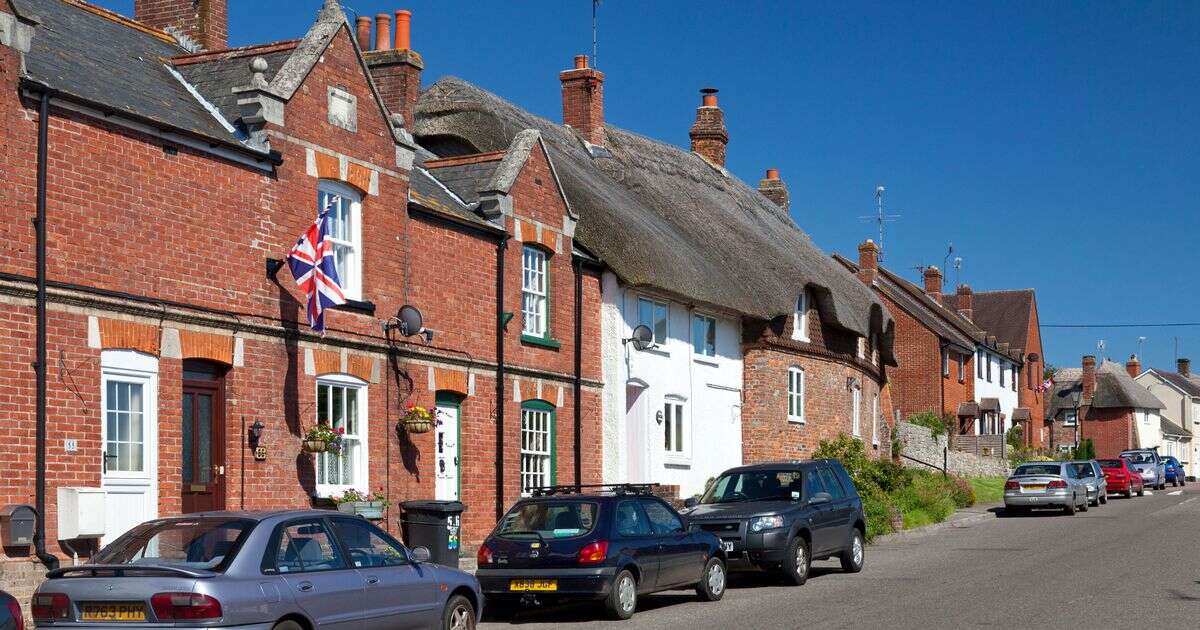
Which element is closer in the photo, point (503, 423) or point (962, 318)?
point (503, 423)

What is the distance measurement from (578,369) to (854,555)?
6.88 metres

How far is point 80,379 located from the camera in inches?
600

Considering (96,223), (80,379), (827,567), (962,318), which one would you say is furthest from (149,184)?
(962,318)

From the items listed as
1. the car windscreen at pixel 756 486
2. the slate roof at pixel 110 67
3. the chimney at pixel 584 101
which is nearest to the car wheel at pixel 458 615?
the slate roof at pixel 110 67

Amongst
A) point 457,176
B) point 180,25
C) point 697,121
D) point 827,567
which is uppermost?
point 697,121

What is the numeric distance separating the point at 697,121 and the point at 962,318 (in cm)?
2949

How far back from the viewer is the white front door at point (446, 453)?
71.9ft

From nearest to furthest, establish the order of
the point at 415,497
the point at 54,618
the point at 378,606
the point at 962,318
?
the point at 54,618 < the point at 378,606 < the point at 415,497 < the point at 962,318

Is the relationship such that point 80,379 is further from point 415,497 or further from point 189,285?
point 415,497

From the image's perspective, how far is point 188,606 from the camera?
9.95m

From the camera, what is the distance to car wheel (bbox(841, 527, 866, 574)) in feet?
67.4

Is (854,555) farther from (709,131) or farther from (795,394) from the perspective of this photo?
(709,131)

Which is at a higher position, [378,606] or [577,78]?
[577,78]

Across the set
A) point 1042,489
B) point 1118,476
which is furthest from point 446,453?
point 1118,476
